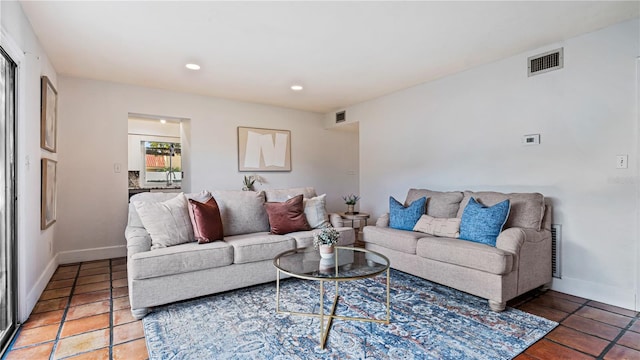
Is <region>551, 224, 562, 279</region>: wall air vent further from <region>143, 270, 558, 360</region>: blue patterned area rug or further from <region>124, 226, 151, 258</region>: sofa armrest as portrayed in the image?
<region>124, 226, 151, 258</region>: sofa armrest

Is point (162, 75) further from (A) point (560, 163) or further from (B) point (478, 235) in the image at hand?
(A) point (560, 163)

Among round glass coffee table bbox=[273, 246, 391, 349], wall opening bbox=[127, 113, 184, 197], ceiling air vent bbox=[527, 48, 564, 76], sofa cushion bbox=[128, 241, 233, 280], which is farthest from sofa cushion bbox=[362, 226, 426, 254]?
wall opening bbox=[127, 113, 184, 197]

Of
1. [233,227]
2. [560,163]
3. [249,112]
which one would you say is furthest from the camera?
[249,112]

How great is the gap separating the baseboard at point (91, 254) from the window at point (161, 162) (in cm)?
265

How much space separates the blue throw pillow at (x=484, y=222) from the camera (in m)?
2.73

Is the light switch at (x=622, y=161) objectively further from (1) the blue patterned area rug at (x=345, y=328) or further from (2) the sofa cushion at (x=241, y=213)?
(2) the sofa cushion at (x=241, y=213)

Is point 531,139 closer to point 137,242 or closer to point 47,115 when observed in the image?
point 137,242

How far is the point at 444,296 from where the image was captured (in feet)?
8.99

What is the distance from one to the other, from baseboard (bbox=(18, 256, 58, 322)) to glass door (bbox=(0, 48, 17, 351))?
88mm

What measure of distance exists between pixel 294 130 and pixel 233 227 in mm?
2773

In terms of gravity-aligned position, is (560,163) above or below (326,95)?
below

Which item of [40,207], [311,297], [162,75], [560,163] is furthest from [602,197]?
[40,207]

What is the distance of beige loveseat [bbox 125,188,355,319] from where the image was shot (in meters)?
2.38

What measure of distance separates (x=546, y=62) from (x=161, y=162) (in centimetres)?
671
